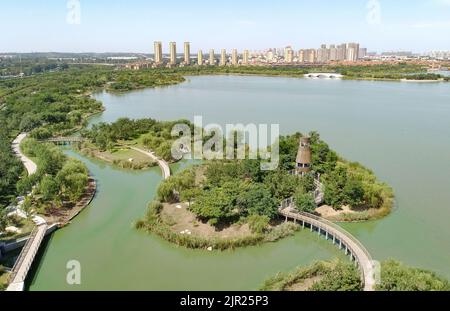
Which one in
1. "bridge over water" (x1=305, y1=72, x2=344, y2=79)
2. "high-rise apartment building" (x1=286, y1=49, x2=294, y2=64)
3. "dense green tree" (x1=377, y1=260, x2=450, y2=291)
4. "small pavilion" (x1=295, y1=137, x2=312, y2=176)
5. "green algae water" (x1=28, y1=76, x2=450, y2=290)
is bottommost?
"green algae water" (x1=28, y1=76, x2=450, y2=290)

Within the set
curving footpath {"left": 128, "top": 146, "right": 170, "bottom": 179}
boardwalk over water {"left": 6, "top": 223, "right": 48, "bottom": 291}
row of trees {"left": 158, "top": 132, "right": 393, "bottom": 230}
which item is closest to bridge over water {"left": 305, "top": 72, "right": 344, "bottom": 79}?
curving footpath {"left": 128, "top": 146, "right": 170, "bottom": 179}

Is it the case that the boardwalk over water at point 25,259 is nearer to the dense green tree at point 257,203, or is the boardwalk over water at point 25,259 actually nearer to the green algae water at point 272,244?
the green algae water at point 272,244

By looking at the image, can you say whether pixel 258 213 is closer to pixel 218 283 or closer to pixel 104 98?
pixel 218 283

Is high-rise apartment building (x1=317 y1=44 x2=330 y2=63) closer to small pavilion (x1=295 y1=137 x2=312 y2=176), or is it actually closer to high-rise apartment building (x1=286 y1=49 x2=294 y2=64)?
high-rise apartment building (x1=286 y1=49 x2=294 y2=64)

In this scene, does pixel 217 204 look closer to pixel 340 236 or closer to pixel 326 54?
pixel 340 236

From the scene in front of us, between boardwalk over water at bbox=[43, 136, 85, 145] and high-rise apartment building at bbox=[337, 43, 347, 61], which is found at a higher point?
high-rise apartment building at bbox=[337, 43, 347, 61]

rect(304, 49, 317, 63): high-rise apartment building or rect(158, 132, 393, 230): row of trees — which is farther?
rect(304, 49, 317, 63): high-rise apartment building

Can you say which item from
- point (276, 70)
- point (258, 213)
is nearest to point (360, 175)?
point (258, 213)
